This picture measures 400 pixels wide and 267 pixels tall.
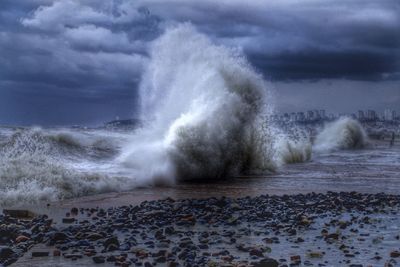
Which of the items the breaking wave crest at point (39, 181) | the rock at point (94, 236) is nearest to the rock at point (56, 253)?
the rock at point (94, 236)

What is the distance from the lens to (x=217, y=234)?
33.3 ft

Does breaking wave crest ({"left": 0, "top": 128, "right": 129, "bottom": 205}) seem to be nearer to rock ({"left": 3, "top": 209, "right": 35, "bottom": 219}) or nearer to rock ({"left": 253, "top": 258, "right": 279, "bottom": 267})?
rock ({"left": 3, "top": 209, "right": 35, "bottom": 219})

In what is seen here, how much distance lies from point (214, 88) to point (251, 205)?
10.8 m

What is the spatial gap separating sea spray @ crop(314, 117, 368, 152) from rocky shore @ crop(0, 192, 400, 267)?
36.6 meters

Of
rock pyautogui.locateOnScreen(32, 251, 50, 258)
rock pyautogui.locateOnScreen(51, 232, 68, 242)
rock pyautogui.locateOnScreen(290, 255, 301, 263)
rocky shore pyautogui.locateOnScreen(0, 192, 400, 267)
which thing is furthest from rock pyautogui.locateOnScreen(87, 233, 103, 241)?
rock pyautogui.locateOnScreen(290, 255, 301, 263)

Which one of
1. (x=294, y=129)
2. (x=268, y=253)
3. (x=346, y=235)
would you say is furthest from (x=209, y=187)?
(x=294, y=129)

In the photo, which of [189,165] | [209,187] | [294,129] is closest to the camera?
[209,187]

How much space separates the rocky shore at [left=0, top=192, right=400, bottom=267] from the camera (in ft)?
27.4

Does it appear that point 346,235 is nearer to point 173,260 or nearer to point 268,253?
point 268,253

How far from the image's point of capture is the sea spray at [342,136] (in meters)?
51.3

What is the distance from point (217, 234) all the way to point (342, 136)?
45221mm

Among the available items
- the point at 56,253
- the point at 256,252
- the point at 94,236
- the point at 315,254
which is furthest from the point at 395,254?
the point at 56,253

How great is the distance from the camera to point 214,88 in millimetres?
23656

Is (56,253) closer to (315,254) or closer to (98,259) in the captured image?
(98,259)
